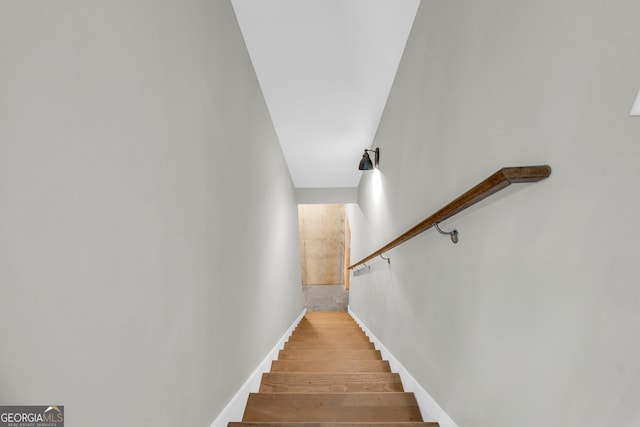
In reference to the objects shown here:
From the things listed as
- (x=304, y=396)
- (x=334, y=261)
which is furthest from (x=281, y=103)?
(x=334, y=261)

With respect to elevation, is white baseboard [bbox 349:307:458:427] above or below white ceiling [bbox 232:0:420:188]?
below

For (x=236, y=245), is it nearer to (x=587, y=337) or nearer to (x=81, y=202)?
(x=81, y=202)

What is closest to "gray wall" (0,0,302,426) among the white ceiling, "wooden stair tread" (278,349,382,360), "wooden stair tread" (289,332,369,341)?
the white ceiling

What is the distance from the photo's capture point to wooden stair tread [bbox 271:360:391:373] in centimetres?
235

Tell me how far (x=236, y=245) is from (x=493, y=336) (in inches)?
48.5

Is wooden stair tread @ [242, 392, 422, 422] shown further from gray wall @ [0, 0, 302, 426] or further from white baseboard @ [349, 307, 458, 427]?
gray wall @ [0, 0, 302, 426]

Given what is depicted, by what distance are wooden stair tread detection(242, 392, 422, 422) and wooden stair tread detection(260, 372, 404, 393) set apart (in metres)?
0.21

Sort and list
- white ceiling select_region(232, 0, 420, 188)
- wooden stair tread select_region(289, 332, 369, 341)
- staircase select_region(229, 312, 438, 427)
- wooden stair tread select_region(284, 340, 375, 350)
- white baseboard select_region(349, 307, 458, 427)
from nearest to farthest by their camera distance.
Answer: white baseboard select_region(349, 307, 458, 427)
staircase select_region(229, 312, 438, 427)
white ceiling select_region(232, 0, 420, 188)
wooden stair tread select_region(284, 340, 375, 350)
wooden stair tread select_region(289, 332, 369, 341)

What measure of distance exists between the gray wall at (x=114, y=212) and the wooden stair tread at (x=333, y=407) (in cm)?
30

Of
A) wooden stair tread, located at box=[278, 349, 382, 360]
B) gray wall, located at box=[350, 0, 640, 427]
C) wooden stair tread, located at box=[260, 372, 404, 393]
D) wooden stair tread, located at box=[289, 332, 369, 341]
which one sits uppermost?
gray wall, located at box=[350, 0, 640, 427]

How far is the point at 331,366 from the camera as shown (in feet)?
8.16

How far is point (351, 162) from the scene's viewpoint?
424 cm

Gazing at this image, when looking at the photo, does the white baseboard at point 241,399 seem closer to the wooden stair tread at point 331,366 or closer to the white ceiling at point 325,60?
the wooden stair tread at point 331,366

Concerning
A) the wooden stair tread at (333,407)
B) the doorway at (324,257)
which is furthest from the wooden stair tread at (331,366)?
the doorway at (324,257)
